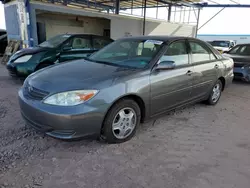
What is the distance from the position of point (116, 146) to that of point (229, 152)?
1467mm

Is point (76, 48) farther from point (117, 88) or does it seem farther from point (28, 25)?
point (117, 88)

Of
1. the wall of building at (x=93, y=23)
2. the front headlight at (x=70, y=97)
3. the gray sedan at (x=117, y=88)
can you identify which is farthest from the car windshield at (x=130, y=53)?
the wall of building at (x=93, y=23)

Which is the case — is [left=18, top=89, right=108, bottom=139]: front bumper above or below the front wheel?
above

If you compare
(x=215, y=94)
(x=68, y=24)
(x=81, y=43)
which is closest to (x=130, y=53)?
(x=215, y=94)

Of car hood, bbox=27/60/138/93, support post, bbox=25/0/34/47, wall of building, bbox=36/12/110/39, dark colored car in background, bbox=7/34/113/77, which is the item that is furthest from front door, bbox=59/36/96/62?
wall of building, bbox=36/12/110/39

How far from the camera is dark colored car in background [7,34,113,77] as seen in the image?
527cm

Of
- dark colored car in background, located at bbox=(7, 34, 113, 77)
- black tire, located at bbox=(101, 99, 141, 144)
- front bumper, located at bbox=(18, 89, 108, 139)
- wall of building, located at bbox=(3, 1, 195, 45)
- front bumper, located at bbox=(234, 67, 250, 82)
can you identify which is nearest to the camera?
front bumper, located at bbox=(18, 89, 108, 139)

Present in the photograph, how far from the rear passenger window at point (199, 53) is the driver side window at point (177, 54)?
8.8 inches

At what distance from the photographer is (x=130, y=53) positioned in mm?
3359

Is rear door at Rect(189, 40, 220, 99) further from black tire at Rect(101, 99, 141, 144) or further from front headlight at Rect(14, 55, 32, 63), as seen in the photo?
front headlight at Rect(14, 55, 32, 63)

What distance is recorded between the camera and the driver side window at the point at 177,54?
3.16 metres

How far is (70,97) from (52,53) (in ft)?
12.6

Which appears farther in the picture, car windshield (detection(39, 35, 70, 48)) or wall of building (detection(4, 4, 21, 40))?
wall of building (detection(4, 4, 21, 40))

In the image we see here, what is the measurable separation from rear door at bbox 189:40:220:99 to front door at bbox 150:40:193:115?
0.60 ft
